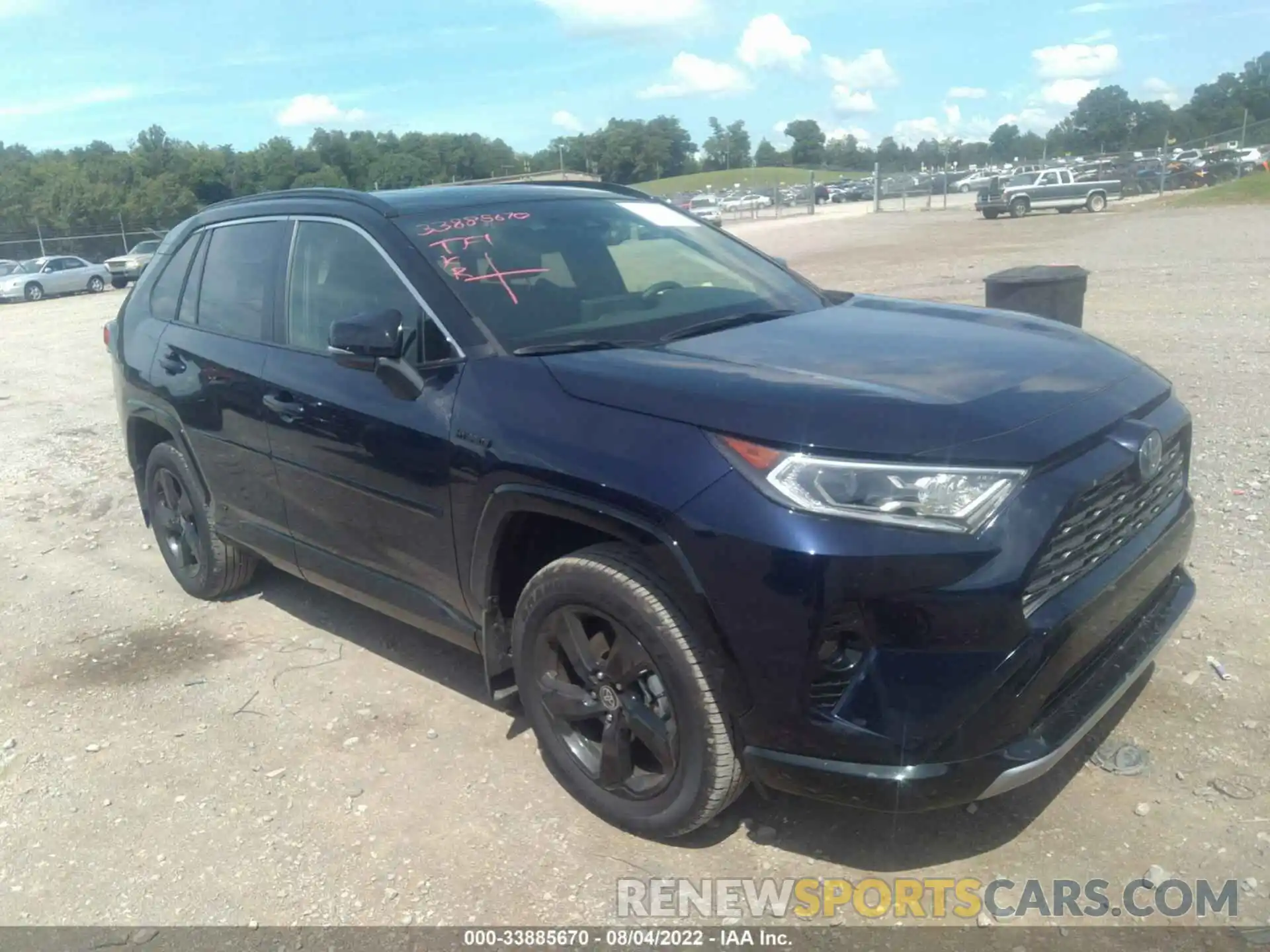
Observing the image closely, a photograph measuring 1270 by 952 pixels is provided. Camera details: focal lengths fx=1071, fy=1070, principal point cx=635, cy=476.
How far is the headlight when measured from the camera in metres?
2.57

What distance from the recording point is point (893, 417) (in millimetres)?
2705

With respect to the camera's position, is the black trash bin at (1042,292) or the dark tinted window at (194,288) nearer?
the dark tinted window at (194,288)

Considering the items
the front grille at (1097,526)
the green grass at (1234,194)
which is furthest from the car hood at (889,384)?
the green grass at (1234,194)

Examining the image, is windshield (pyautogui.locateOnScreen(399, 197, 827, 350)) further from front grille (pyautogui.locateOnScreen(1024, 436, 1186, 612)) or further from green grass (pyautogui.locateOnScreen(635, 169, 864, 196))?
green grass (pyautogui.locateOnScreen(635, 169, 864, 196))

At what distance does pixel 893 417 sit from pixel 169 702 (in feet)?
10.8

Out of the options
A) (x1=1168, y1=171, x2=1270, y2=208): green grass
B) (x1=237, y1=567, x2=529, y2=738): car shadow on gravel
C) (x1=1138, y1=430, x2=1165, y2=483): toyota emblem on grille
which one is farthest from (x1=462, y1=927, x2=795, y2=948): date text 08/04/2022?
(x1=1168, y1=171, x2=1270, y2=208): green grass

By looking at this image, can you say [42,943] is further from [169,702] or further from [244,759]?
[169,702]

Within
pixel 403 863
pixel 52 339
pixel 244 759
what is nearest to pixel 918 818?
pixel 403 863

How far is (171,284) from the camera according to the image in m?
5.25

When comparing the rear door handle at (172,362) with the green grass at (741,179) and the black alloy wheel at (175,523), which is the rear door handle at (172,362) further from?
the green grass at (741,179)

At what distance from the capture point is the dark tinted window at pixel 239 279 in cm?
446

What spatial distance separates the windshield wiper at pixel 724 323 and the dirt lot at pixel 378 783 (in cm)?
153

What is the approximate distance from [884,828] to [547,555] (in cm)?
134

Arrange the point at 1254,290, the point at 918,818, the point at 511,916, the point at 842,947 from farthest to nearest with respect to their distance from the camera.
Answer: the point at 1254,290, the point at 918,818, the point at 511,916, the point at 842,947
